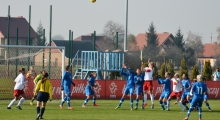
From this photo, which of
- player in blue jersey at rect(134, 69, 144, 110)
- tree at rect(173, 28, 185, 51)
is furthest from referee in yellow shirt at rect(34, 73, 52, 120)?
tree at rect(173, 28, 185, 51)

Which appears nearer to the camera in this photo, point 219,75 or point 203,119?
point 203,119

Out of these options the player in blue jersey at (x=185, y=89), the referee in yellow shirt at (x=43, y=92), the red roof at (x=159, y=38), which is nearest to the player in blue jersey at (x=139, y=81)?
the player in blue jersey at (x=185, y=89)

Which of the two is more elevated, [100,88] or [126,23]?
[126,23]

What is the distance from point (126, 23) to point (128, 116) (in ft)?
71.0

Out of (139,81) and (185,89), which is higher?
(139,81)

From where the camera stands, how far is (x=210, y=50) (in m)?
114

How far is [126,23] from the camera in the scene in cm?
4466

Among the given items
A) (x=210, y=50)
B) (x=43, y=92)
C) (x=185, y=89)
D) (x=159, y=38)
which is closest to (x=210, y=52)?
(x=210, y=50)

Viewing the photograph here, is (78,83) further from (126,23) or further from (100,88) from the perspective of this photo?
(126,23)

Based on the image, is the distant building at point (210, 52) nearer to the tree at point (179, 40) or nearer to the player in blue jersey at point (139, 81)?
the tree at point (179, 40)

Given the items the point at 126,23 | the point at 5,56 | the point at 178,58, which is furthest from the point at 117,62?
the point at 178,58

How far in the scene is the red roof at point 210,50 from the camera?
106 meters

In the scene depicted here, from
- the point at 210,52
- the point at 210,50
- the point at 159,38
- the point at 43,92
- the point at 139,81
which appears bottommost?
the point at 43,92

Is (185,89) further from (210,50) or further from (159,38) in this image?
(159,38)
